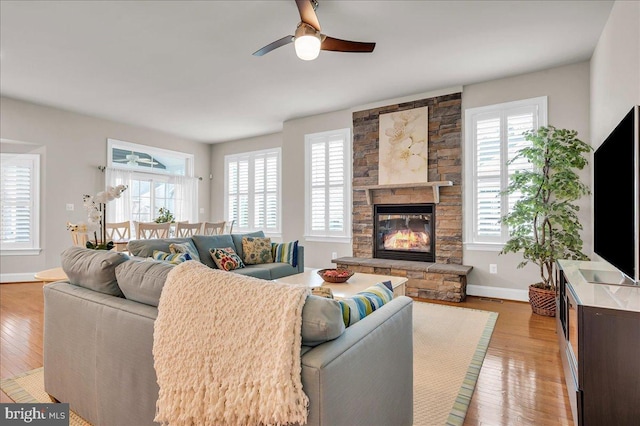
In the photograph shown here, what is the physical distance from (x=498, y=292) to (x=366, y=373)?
3740 mm

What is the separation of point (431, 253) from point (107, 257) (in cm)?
402

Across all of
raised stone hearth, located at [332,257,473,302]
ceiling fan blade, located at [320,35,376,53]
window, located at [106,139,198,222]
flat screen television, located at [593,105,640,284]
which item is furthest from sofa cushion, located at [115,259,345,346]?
window, located at [106,139,198,222]

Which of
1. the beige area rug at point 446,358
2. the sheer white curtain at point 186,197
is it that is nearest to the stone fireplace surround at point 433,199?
the beige area rug at point 446,358

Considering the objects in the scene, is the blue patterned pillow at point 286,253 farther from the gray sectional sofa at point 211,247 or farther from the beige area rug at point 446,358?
the beige area rug at point 446,358

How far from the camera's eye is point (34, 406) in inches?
62.2

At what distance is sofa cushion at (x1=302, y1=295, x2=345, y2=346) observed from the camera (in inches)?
41.4

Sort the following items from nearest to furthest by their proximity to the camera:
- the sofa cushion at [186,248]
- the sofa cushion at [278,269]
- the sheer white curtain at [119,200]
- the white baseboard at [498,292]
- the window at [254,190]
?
the sofa cushion at [186,248]
the sofa cushion at [278,269]
the white baseboard at [498,292]
the sheer white curtain at [119,200]
the window at [254,190]

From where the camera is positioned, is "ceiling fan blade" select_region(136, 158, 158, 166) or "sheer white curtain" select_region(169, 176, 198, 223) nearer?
"ceiling fan blade" select_region(136, 158, 158, 166)

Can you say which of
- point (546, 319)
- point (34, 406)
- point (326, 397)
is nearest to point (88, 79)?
point (34, 406)

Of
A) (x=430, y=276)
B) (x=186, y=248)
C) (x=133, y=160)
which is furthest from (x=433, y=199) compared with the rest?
(x=133, y=160)

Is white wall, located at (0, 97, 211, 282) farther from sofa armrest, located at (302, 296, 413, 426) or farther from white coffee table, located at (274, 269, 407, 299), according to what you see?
sofa armrest, located at (302, 296, 413, 426)

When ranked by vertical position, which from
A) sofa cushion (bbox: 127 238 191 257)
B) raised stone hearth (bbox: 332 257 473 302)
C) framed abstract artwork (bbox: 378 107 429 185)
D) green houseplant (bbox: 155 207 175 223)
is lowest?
raised stone hearth (bbox: 332 257 473 302)

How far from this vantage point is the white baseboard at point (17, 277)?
514 centimetres

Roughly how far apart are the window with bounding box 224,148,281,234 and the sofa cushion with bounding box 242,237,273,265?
2.45 meters
